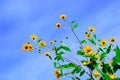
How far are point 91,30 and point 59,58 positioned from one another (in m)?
1.23

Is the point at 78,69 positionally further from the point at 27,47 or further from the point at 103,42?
the point at 27,47

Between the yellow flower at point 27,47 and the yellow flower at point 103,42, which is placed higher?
the yellow flower at point 27,47

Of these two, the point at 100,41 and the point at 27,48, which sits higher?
the point at 27,48

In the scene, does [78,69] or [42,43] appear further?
[42,43]

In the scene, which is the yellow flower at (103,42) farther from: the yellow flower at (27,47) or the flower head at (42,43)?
the yellow flower at (27,47)

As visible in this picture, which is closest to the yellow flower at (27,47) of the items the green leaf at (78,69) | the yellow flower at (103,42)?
the yellow flower at (103,42)

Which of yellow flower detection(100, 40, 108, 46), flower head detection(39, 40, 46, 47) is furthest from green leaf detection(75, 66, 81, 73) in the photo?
flower head detection(39, 40, 46, 47)

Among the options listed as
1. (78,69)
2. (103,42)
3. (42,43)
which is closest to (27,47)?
(42,43)

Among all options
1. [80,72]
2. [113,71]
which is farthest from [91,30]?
[113,71]

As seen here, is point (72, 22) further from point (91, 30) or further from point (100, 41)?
point (100, 41)

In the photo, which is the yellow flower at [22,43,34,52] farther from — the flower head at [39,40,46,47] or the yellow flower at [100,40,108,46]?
the yellow flower at [100,40,108,46]

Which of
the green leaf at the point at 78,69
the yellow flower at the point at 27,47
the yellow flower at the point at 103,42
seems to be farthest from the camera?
the yellow flower at the point at 27,47

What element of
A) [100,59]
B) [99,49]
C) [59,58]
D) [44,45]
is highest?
[44,45]

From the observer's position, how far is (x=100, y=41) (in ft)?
15.5
